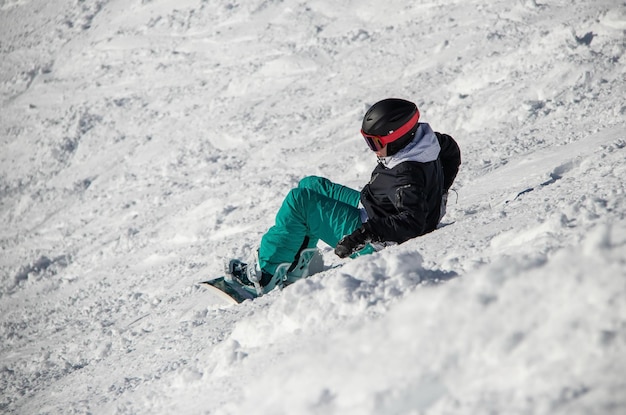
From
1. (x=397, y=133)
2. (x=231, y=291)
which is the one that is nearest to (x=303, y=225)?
(x=231, y=291)

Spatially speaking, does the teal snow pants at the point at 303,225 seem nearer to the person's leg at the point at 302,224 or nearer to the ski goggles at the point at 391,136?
the person's leg at the point at 302,224

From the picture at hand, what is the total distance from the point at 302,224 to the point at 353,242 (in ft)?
1.82

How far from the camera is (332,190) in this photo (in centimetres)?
403

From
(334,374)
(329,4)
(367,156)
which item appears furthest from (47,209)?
(334,374)

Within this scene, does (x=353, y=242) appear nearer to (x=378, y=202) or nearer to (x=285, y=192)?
(x=378, y=202)

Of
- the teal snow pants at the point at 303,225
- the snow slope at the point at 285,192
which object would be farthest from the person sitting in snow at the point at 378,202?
the snow slope at the point at 285,192

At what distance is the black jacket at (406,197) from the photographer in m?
3.41

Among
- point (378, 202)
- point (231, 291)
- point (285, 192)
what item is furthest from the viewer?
point (285, 192)

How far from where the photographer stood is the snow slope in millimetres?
1712

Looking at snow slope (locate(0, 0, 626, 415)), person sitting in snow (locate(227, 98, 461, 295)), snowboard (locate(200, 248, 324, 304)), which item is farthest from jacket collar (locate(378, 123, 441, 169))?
snowboard (locate(200, 248, 324, 304))

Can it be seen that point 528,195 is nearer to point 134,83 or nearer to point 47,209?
point 47,209

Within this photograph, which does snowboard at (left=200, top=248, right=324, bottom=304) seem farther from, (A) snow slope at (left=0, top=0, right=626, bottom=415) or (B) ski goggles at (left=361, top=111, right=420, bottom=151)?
(B) ski goggles at (left=361, top=111, right=420, bottom=151)

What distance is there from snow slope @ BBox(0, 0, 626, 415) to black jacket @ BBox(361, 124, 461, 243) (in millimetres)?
124

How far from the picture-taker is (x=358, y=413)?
1.68 metres
